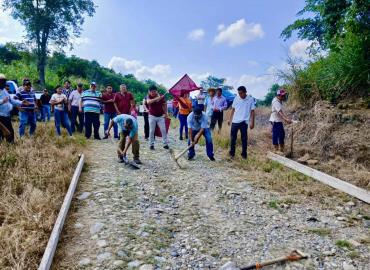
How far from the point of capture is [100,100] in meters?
9.45

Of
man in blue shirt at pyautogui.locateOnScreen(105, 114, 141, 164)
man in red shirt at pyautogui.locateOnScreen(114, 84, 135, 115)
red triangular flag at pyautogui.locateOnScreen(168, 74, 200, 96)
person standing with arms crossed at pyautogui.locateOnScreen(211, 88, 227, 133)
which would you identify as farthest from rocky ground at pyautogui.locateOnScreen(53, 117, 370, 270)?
red triangular flag at pyautogui.locateOnScreen(168, 74, 200, 96)

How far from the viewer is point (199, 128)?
7543 millimetres

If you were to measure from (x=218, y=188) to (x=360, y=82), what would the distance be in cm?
581

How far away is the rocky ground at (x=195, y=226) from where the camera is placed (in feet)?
10.4

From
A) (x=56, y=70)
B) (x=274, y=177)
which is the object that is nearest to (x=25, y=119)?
(x=274, y=177)

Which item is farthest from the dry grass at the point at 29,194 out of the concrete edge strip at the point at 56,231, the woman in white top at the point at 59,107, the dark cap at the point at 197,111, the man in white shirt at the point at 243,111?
the man in white shirt at the point at 243,111

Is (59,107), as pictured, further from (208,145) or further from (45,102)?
(208,145)

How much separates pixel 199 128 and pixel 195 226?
3868 millimetres

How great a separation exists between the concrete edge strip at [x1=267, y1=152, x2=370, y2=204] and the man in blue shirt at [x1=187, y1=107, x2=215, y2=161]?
163 cm

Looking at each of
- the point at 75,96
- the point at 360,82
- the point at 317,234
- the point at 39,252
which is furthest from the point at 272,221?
the point at 75,96

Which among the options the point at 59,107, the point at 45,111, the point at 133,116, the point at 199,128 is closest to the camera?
the point at 199,128

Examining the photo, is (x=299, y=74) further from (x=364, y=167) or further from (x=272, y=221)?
(x=272, y=221)

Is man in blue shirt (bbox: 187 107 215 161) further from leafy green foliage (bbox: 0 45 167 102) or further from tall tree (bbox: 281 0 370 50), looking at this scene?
leafy green foliage (bbox: 0 45 167 102)

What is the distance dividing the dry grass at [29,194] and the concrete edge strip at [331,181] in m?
4.41
